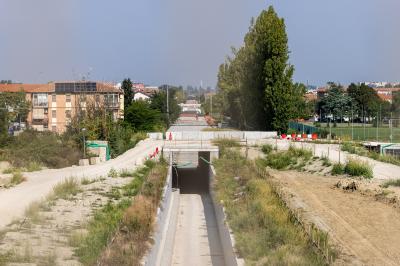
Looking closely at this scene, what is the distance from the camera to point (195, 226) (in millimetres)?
27719

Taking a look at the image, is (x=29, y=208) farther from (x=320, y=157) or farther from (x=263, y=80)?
(x=263, y=80)

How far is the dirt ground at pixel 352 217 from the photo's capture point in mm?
16828

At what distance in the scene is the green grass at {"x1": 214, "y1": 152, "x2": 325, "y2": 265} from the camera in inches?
574

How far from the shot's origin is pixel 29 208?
68.7ft

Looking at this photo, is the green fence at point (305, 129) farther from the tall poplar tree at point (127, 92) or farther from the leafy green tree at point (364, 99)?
the tall poplar tree at point (127, 92)

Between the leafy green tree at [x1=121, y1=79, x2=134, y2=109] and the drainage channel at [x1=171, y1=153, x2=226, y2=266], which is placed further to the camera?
the leafy green tree at [x1=121, y1=79, x2=134, y2=109]

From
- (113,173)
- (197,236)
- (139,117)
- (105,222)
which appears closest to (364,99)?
(139,117)

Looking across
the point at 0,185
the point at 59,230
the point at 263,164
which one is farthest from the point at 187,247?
the point at 263,164

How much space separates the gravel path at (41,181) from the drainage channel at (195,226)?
11.1ft

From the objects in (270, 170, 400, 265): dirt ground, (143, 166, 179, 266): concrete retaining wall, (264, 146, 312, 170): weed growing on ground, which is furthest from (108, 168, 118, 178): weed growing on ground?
(264, 146, 312, 170): weed growing on ground

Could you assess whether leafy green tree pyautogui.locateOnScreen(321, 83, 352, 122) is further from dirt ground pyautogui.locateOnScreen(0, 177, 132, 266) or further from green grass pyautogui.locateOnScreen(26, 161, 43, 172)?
dirt ground pyautogui.locateOnScreen(0, 177, 132, 266)

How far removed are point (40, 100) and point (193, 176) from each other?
44884mm

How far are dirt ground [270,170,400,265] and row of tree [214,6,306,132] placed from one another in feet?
77.0

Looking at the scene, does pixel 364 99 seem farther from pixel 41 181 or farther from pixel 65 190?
pixel 65 190
